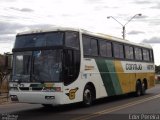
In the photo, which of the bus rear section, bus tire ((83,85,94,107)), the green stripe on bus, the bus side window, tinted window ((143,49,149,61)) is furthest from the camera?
tinted window ((143,49,149,61))

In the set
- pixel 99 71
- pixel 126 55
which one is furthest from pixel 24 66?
pixel 126 55

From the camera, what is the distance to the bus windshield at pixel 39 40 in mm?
16922

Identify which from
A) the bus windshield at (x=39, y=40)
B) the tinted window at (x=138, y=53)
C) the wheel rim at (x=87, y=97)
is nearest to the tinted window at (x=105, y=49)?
the wheel rim at (x=87, y=97)

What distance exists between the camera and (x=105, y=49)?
2088 centimetres

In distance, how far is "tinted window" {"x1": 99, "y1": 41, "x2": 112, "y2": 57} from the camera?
66.9 feet

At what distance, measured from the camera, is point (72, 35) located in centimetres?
1758

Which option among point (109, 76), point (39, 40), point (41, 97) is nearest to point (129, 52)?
point (109, 76)

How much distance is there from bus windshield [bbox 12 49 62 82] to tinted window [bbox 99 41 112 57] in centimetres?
417

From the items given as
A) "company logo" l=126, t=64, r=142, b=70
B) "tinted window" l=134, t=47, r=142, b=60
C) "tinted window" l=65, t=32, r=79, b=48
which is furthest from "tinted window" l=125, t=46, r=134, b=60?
"tinted window" l=65, t=32, r=79, b=48

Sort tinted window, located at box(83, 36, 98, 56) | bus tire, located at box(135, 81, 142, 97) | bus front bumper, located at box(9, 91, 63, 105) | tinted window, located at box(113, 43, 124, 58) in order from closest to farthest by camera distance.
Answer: bus front bumper, located at box(9, 91, 63, 105) → tinted window, located at box(83, 36, 98, 56) → tinted window, located at box(113, 43, 124, 58) → bus tire, located at box(135, 81, 142, 97)

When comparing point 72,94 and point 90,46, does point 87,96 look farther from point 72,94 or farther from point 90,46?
point 90,46

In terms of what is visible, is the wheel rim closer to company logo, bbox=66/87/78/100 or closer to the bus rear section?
company logo, bbox=66/87/78/100

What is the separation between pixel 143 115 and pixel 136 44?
36.7 feet

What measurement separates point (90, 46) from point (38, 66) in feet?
10.6
